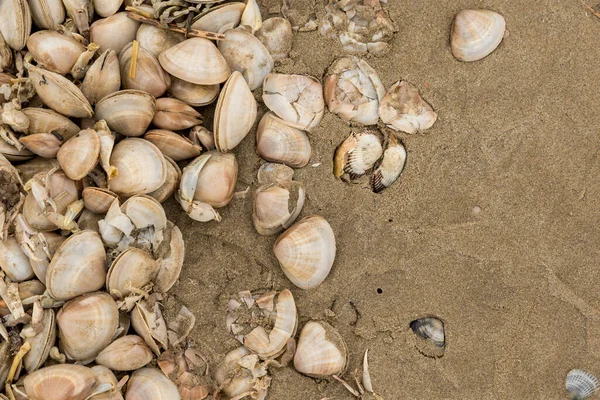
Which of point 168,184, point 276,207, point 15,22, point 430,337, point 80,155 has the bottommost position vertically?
point 430,337

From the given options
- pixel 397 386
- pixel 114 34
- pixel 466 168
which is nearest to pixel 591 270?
pixel 466 168

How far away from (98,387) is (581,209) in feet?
8.91

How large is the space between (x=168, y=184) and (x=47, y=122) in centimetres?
68

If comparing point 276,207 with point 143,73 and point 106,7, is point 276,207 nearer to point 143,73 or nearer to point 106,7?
point 143,73

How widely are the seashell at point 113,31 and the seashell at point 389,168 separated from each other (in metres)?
1.56

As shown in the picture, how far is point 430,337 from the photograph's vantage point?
10.5 ft

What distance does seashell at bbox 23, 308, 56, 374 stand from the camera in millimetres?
2914

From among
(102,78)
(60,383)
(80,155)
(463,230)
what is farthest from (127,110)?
(463,230)

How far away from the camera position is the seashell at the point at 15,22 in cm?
310

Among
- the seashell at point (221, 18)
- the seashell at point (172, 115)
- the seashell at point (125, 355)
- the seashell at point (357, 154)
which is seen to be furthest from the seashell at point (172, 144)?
the seashell at point (125, 355)

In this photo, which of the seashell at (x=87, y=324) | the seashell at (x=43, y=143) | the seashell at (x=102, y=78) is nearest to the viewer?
the seashell at (x=87, y=324)

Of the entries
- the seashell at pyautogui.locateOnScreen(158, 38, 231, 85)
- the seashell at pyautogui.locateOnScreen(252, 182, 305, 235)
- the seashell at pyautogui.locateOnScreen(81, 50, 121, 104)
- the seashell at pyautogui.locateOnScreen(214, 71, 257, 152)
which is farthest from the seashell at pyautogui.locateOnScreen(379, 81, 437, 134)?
the seashell at pyautogui.locateOnScreen(81, 50, 121, 104)

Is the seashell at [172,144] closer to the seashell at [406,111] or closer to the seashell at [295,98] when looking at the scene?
the seashell at [295,98]

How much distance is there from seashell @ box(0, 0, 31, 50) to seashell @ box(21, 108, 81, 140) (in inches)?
16.2
